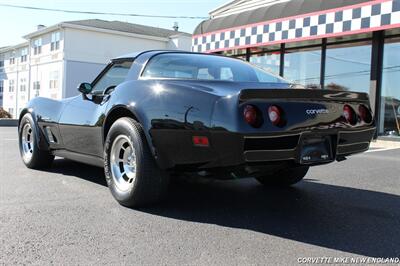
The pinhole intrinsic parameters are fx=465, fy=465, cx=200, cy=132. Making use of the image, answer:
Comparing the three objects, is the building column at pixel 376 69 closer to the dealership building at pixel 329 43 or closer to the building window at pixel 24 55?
the dealership building at pixel 329 43

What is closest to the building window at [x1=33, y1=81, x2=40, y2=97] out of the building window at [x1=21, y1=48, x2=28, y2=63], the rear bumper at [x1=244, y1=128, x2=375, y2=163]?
the building window at [x1=21, y1=48, x2=28, y2=63]

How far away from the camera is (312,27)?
11.9 m

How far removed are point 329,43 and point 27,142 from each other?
30.4 ft

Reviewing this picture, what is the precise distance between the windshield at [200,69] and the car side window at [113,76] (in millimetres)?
357

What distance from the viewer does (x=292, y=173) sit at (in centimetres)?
462

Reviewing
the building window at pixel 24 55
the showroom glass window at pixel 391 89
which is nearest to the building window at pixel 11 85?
the building window at pixel 24 55

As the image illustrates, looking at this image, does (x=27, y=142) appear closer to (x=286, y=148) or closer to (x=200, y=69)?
(x=200, y=69)

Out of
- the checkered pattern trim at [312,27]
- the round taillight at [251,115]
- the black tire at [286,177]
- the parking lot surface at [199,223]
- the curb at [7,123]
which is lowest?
the curb at [7,123]

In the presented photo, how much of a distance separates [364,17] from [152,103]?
8600 mm

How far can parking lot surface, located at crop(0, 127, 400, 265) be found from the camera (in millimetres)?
2758

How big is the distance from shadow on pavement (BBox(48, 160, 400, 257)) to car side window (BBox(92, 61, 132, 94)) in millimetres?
986

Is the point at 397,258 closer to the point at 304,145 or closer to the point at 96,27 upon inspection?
the point at 304,145

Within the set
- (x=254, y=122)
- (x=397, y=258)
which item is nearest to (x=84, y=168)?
(x=254, y=122)

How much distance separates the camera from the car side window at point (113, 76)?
170 inches
